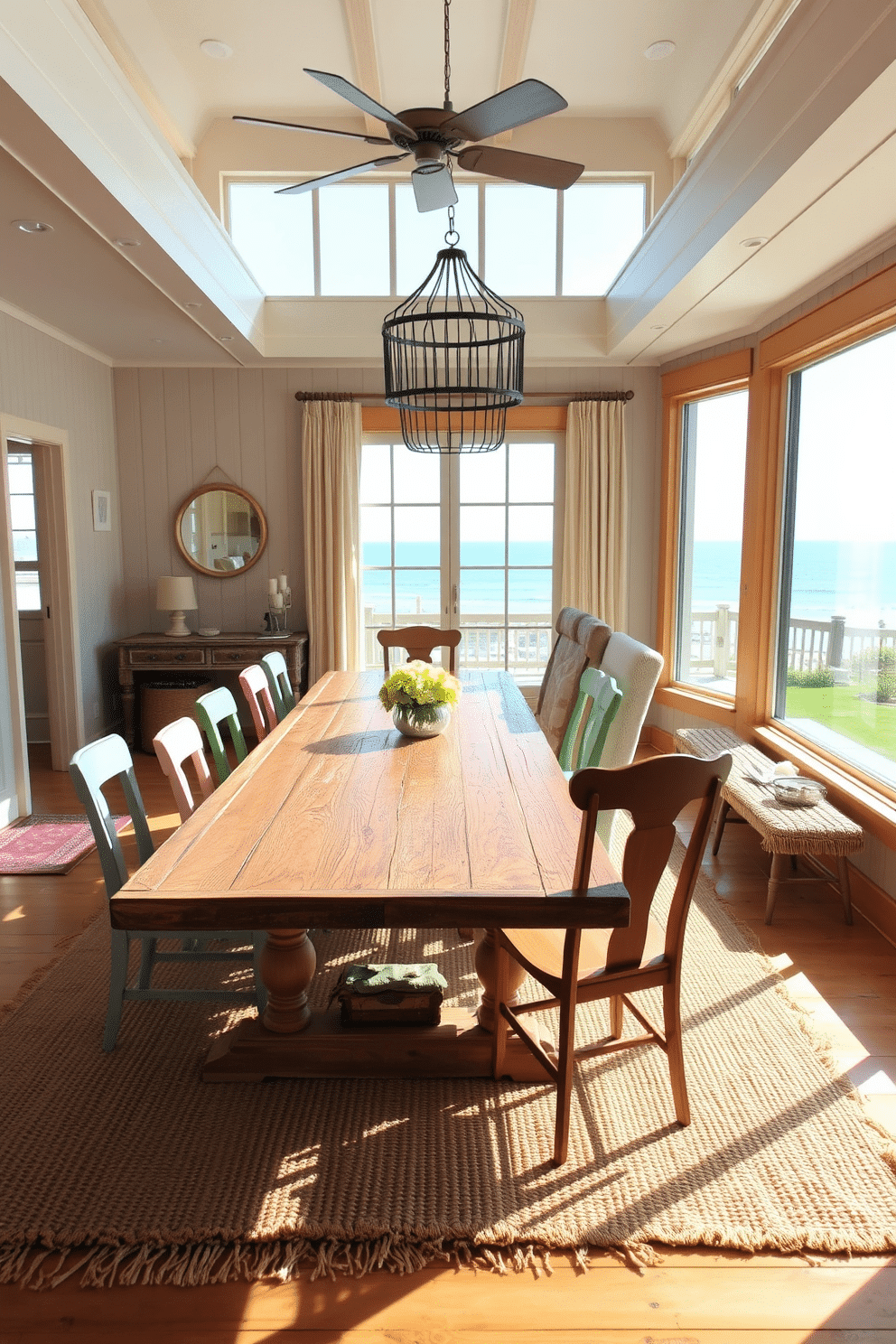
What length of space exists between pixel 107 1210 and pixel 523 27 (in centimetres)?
501

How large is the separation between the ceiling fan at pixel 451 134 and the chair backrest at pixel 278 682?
6.20 ft

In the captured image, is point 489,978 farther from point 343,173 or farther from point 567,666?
point 343,173

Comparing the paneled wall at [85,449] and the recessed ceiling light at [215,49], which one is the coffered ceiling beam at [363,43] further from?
the paneled wall at [85,449]

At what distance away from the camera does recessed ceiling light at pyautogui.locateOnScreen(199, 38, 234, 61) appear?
4559 mm

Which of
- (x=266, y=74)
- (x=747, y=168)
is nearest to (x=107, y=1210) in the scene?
(x=747, y=168)

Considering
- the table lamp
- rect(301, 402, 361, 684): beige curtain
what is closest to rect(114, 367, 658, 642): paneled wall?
rect(301, 402, 361, 684): beige curtain

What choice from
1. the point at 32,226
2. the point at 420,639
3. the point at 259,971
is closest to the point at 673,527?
the point at 420,639

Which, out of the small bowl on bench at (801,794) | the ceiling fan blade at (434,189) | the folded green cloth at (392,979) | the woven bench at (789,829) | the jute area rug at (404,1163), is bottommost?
the jute area rug at (404,1163)

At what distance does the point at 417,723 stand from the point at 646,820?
133 cm

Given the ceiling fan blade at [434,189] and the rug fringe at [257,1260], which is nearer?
the rug fringe at [257,1260]

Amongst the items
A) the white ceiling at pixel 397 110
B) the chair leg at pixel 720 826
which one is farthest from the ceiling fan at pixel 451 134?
the chair leg at pixel 720 826

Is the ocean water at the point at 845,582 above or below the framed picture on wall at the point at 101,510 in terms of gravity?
below

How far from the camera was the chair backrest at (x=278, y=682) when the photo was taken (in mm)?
3971

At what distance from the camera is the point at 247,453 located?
619 cm
